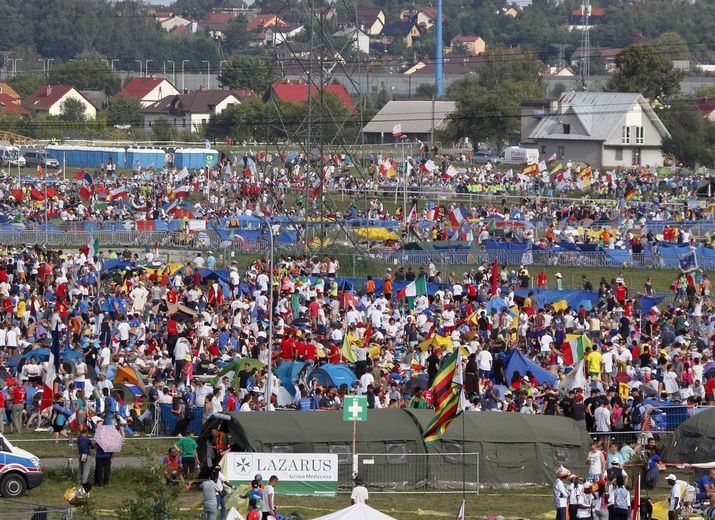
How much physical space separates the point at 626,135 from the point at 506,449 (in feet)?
232

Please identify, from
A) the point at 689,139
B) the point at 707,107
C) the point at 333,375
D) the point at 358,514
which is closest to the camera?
the point at 358,514

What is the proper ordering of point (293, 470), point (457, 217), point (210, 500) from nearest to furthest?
point (210, 500) → point (293, 470) → point (457, 217)

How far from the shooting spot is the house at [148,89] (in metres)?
146

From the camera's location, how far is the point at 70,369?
1132 inches

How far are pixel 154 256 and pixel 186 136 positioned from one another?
212 ft

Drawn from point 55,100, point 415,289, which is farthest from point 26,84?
point 415,289

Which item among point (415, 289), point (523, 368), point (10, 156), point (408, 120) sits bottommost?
point (523, 368)

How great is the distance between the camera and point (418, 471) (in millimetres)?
23203

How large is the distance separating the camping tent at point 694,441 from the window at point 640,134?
6931cm

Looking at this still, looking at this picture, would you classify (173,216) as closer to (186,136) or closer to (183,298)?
(183,298)

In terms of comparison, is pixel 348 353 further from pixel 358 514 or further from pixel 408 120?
pixel 408 120

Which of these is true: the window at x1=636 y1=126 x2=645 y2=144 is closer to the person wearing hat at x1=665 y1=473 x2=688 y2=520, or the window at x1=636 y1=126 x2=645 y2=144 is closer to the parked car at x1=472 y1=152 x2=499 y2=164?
the parked car at x1=472 y1=152 x2=499 y2=164

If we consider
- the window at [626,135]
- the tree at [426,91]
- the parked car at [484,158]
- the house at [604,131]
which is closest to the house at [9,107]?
the parked car at [484,158]

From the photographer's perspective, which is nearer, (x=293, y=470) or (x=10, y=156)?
(x=293, y=470)
